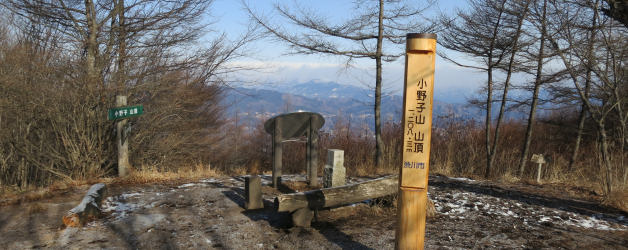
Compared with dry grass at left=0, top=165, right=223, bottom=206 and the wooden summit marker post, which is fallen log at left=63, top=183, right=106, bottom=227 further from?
the wooden summit marker post

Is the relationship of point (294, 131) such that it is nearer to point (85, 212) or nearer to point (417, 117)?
point (85, 212)

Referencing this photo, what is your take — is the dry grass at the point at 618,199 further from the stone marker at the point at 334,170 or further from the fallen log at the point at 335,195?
the stone marker at the point at 334,170

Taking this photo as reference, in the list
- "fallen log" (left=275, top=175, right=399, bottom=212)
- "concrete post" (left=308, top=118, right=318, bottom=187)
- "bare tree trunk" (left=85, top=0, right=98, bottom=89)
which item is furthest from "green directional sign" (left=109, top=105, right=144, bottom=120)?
"fallen log" (left=275, top=175, right=399, bottom=212)

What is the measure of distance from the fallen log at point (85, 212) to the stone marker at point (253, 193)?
74.3 inches

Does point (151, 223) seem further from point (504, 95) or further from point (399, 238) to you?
point (504, 95)

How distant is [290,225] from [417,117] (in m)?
2.22

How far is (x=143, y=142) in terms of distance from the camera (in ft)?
33.8

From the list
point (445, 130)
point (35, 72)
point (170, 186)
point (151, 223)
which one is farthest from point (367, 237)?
point (445, 130)

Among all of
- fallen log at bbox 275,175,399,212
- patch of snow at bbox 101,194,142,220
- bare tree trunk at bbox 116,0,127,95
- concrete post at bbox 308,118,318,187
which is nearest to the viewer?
fallen log at bbox 275,175,399,212

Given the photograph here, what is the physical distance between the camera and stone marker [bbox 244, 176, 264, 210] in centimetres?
543

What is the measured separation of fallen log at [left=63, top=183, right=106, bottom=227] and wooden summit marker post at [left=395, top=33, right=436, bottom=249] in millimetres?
3774

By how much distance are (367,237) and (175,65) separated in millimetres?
7497

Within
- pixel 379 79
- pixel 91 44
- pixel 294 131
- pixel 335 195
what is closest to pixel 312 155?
pixel 294 131

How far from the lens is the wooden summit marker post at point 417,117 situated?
3361mm
